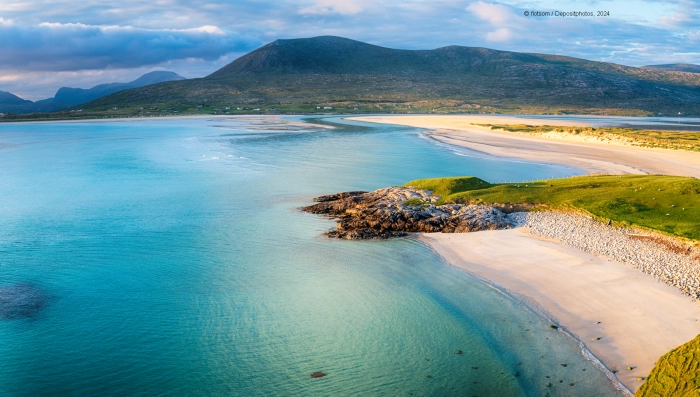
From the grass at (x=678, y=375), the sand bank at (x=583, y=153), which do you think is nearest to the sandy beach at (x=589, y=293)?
the grass at (x=678, y=375)

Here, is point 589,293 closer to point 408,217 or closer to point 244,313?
point 408,217

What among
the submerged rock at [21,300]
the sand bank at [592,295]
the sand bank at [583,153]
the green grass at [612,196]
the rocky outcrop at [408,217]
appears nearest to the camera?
the sand bank at [592,295]

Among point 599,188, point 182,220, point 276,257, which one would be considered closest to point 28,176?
point 182,220

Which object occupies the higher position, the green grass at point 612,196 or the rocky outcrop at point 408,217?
the green grass at point 612,196

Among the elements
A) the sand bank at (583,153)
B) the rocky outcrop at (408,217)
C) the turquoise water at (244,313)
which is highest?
the sand bank at (583,153)

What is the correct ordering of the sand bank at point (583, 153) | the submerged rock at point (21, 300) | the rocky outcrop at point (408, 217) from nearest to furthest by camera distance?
the submerged rock at point (21, 300) < the rocky outcrop at point (408, 217) < the sand bank at point (583, 153)

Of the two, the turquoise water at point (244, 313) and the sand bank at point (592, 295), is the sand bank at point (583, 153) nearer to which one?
the sand bank at point (592, 295)

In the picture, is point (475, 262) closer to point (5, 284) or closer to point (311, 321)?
point (311, 321)

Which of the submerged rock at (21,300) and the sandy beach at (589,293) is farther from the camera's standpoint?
the submerged rock at (21,300)
